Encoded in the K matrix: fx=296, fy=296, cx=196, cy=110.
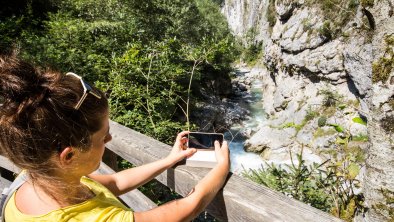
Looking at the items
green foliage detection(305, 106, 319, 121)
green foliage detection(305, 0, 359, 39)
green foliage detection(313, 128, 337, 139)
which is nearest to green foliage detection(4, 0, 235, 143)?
green foliage detection(313, 128, 337, 139)

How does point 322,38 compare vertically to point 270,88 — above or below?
above

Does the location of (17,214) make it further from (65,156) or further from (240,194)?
(240,194)

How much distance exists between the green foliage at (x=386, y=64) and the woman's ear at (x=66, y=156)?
4.62 feet

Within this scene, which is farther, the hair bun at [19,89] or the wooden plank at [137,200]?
the wooden plank at [137,200]

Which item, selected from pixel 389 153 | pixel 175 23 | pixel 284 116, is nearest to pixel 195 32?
pixel 175 23


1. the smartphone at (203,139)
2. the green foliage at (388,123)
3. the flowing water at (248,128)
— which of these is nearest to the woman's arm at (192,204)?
the smartphone at (203,139)

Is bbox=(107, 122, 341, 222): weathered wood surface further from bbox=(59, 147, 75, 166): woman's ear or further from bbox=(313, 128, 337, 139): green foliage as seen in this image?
bbox=(313, 128, 337, 139): green foliage

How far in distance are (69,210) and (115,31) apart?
748cm

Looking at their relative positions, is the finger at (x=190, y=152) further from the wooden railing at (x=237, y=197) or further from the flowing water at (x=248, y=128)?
the flowing water at (x=248, y=128)

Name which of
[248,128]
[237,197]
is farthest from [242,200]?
[248,128]

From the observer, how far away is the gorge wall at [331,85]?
145 centimetres

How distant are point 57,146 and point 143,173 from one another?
0.58 meters

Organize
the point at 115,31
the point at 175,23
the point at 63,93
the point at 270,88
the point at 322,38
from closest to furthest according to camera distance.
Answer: the point at 63,93 → the point at 115,31 → the point at 175,23 → the point at 322,38 → the point at 270,88

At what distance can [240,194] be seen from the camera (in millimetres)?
1070
